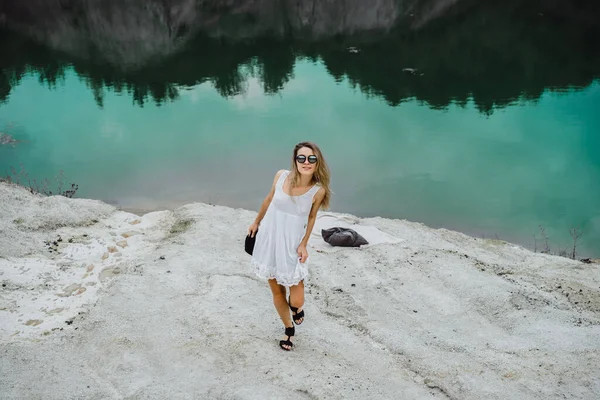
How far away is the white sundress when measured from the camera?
3.76 metres

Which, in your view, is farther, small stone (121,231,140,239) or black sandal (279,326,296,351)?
small stone (121,231,140,239)

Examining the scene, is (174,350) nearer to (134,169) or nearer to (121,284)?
(121,284)

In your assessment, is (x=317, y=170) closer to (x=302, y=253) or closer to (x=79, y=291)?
(x=302, y=253)

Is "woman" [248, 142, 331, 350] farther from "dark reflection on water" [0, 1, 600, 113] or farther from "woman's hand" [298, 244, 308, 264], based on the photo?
"dark reflection on water" [0, 1, 600, 113]

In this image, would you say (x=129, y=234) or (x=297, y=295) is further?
(x=129, y=234)

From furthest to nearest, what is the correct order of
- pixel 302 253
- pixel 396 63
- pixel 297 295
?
pixel 396 63
pixel 297 295
pixel 302 253

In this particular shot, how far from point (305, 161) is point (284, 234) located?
1.81 feet

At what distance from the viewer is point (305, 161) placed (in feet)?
12.0

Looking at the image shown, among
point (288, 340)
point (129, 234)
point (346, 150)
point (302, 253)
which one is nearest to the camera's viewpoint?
point (302, 253)

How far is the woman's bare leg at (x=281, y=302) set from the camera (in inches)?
155

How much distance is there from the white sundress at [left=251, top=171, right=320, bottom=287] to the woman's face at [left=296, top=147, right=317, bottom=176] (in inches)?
5.8

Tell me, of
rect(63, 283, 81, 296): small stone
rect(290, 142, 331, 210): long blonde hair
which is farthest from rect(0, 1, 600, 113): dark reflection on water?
rect(290, 142, 331, 210): long blonde hair

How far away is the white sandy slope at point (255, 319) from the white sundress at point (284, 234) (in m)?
Answer: 0.68

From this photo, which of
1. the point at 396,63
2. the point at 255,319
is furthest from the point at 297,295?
the point at 396,63
